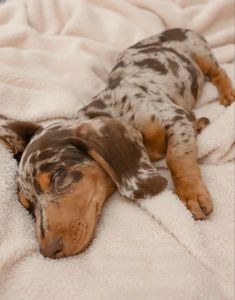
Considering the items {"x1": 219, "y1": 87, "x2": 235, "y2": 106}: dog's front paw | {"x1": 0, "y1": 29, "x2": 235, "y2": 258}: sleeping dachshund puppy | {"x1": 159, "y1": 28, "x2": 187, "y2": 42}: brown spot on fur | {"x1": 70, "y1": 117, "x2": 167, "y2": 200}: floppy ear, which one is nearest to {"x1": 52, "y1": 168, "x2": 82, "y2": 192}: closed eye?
{"x1": 0, "y1": 29, "x2": 235, "y2": 258}: sleeping dachshund puppy

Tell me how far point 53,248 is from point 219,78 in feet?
6.36

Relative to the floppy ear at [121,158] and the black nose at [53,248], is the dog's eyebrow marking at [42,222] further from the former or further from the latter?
the floppy ear at [121,158]

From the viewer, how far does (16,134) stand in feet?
7.86

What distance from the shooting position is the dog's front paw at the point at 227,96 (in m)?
2.96

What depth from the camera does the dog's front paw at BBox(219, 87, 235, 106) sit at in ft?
9.71

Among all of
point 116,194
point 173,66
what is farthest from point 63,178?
point 173,66

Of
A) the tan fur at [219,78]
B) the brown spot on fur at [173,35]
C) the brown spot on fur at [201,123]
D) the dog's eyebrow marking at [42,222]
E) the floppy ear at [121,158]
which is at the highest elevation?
the floppy ear at [121,158]

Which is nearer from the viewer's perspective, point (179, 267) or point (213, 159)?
point (179, 267)

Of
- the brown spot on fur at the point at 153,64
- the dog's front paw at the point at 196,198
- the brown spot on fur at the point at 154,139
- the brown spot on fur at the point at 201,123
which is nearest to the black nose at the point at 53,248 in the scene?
the dog's front paw at the point at 196,198

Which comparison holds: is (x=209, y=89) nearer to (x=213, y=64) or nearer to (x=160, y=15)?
(x=213, y=64)

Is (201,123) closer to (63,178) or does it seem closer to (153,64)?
(153,64)

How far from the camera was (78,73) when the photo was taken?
3.10 m

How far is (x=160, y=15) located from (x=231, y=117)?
154cm

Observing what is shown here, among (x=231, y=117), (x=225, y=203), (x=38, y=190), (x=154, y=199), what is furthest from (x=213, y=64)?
(x=38, y=190)
